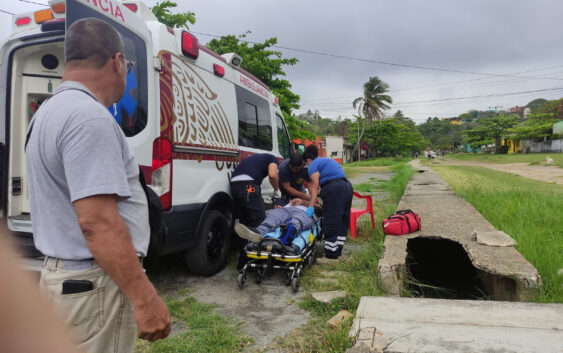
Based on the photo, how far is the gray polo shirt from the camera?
127 centimetres

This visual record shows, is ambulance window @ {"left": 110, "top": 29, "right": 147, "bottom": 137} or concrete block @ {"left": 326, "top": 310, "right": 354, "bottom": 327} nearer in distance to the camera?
concrete block @ {"left": 326, "top": 310, "right": 354, "bottom": 327}

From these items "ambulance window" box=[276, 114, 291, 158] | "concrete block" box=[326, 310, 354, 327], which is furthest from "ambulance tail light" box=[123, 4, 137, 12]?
"concrete block" box=[326, 310, 354, 327]

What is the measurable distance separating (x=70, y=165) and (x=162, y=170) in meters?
2.21

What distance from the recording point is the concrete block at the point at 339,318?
284 centimetres

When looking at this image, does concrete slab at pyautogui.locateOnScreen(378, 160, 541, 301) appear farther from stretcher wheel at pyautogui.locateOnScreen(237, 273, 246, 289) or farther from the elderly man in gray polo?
the elderly man in gray polo

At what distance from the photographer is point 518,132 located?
48.7m

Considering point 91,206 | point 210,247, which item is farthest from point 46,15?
point 91,206

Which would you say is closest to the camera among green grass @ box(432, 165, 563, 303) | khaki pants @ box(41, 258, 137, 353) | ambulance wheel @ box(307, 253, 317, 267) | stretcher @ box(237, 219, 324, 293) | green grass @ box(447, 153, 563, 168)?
khaki pants @ box(41, 258, 137, 353)

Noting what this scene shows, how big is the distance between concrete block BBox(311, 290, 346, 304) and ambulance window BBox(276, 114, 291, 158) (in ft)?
11.4

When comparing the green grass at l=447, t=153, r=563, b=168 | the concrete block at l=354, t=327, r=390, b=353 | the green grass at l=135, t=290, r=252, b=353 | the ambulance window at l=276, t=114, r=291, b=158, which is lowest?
the green grass at l=135, t=290, r=252, b=353

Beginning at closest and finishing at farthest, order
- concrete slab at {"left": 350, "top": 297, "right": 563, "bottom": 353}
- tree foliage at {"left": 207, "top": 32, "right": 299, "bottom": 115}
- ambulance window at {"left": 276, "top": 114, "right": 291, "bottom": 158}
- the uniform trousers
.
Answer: concrete slab at {"left": 350, "top": 297, "right": 563, "bottom": 353}, the uniform trousers, ambulance window at {"left": 276, "top": 114, "right": 291, "bottom": 158}, tree foliage at {"left": 207, "top": 32, "right": 299, "bottom": 115}

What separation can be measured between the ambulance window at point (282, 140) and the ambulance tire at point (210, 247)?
2.48 m

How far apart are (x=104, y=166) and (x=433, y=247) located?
19.3 feet

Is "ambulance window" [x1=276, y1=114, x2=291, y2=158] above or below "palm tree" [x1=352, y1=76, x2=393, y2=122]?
below
